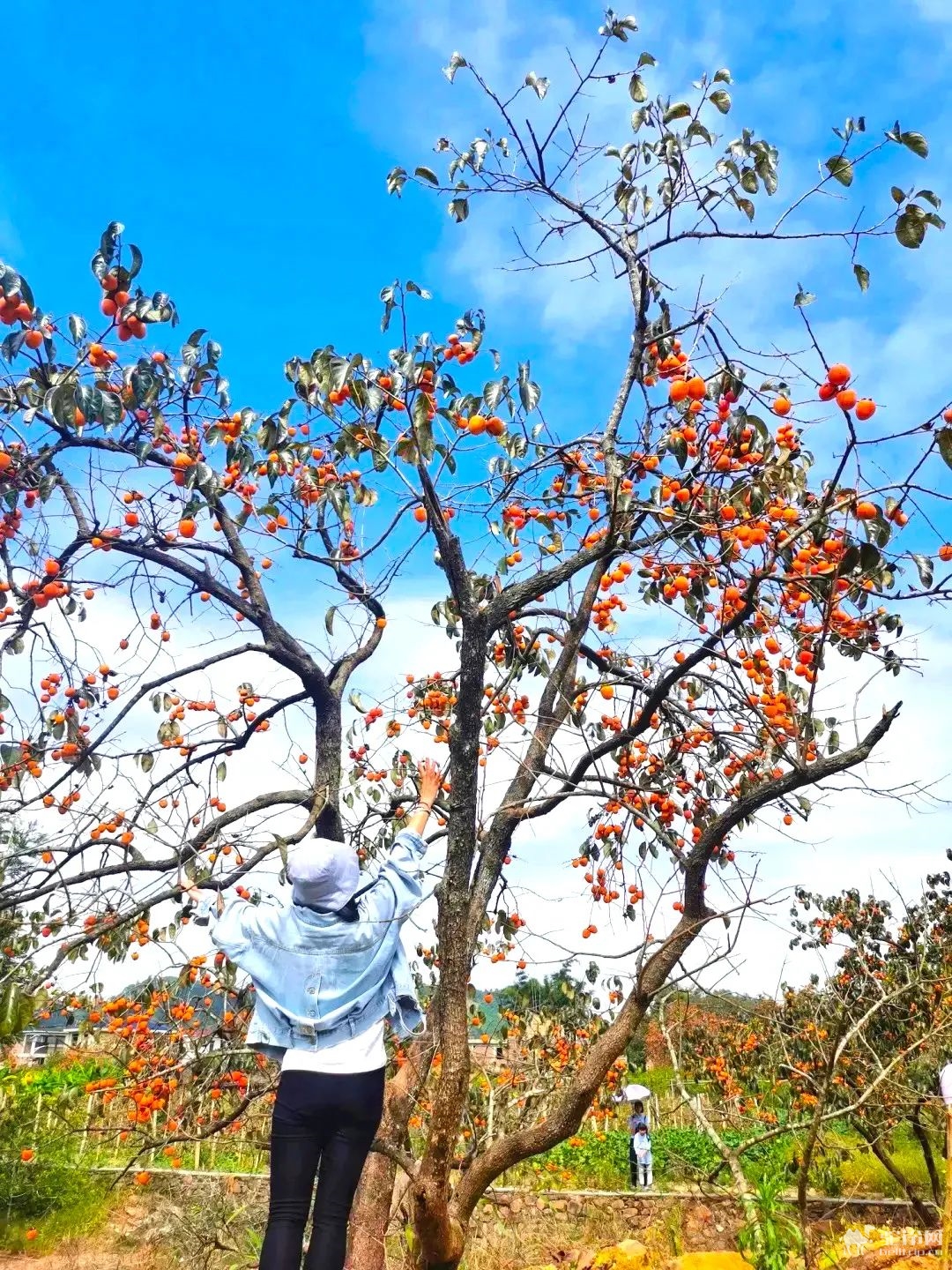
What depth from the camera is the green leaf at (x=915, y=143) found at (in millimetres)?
2564

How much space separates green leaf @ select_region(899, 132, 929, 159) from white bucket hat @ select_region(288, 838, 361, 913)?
243 centimetres

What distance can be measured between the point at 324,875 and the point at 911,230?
2361 mm

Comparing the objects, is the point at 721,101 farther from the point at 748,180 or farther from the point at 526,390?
the point at 526,390

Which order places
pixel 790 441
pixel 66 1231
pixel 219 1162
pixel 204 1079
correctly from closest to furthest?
pixel 790 441, pixel 204 1079, pixel 66 1231, pixel 219 1162

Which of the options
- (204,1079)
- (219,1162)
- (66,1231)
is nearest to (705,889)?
(204,1079)

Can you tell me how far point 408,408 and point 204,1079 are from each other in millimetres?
3266

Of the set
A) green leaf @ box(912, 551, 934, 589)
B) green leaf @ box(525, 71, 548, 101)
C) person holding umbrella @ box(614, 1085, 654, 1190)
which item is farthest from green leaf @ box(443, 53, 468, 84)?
person holding umbrella @ box(614, 1085, 654, 1190)

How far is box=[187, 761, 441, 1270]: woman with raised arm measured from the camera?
2.05m

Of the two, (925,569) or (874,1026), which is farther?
(874,1026)

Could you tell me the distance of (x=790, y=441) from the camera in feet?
10.1

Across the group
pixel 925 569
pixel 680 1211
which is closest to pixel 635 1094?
pixel 680 1211

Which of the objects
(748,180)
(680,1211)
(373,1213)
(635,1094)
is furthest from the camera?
(635,1094)

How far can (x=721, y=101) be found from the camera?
3.15 metres

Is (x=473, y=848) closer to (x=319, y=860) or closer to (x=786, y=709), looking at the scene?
(x=319, y=860)
